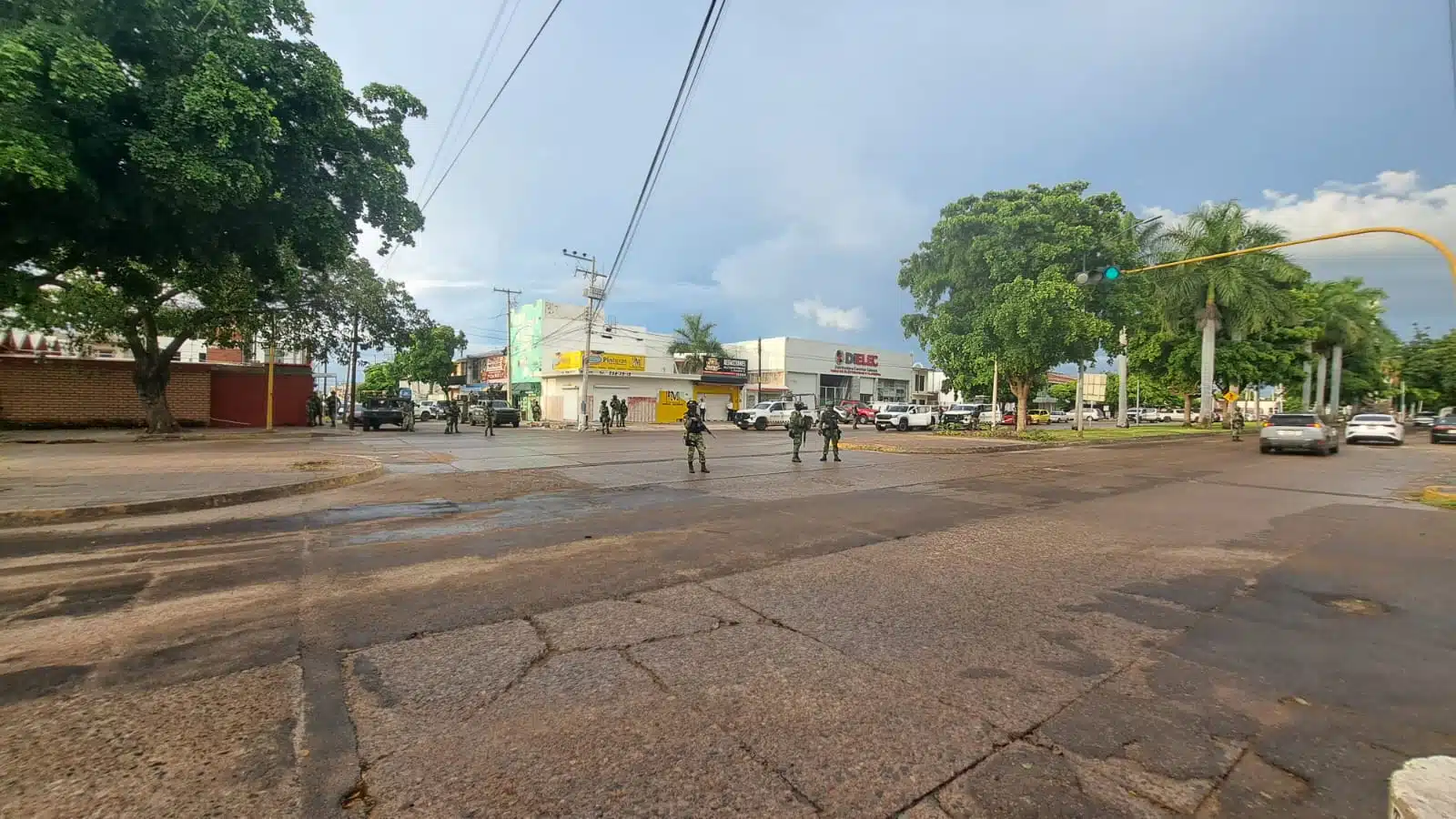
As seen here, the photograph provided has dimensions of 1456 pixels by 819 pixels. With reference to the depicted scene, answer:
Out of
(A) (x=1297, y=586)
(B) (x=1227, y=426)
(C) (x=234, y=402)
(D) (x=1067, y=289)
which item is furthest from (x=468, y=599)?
(B) (x=1227, y=426)

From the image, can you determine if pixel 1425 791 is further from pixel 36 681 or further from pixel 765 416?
pixel 765 416

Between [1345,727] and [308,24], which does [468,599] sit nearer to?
[1345,727]

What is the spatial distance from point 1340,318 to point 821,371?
3890 cm

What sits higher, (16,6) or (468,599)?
(16,6)

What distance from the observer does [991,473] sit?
1428cm

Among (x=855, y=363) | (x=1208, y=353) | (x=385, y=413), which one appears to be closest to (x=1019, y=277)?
(x=1208, y=353)

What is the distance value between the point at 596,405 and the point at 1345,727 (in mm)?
41683

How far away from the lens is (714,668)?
362cm

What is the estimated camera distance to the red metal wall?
29531mm

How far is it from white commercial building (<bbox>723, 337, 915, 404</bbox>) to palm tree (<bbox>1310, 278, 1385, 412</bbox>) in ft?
102

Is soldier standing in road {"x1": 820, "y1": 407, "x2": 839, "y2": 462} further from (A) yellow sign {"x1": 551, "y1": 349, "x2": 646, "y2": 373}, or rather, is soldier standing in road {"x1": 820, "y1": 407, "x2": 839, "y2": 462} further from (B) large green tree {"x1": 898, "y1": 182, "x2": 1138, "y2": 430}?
(A) yellow sign {"x1": 551, "y1": 349, "x2": 646, "y2": 373}

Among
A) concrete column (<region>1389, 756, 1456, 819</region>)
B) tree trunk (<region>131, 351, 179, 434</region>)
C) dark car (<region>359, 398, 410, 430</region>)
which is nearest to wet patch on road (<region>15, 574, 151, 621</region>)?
concrete column (<region>1389, 756, 1456, 819</region>)

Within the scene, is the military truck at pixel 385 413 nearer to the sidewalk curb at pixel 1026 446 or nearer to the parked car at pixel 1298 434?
the sidewalk curb at pixel 1026 446

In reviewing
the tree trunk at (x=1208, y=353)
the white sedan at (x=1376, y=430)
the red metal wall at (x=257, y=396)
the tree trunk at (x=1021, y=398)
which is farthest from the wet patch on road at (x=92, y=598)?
the tree trunk at (x=1208, y=353)
